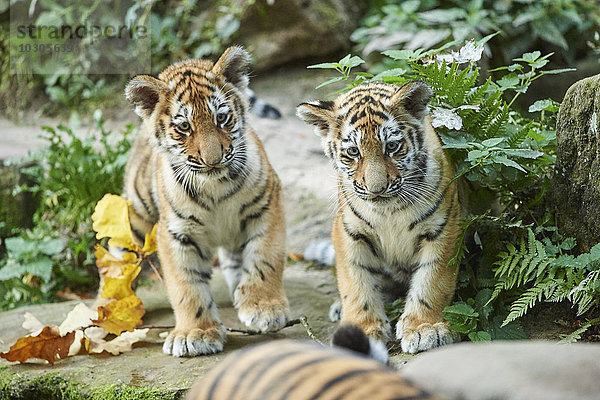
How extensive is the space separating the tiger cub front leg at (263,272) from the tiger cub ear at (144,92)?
88 cm

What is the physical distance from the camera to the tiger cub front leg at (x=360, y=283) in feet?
12.1

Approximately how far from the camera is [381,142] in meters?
3.49

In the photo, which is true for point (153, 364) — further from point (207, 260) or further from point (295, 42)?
point (295, 42)

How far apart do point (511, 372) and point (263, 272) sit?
234 cm

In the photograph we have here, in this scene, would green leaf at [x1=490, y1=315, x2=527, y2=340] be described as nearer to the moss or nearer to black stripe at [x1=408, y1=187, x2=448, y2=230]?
black stripe at [x1=408, y1=187, x2=448, y2=230]

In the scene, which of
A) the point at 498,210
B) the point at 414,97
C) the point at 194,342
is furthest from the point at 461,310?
the point at 194,342

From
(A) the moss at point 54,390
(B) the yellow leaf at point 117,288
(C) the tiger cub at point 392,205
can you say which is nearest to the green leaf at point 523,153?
(C) the tiger cub at point 392,205

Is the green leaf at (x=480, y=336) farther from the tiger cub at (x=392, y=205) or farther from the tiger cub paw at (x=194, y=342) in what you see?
the tiger cub paw at (x=194, y=342)

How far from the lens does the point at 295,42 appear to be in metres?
8.77

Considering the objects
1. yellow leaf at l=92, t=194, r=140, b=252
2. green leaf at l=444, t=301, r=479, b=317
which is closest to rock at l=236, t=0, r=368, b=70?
yellow leaf at l=92, t=194, r=140, b=252

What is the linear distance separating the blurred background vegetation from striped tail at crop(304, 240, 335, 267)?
4.48 ft

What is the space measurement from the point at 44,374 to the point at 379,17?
6260mm

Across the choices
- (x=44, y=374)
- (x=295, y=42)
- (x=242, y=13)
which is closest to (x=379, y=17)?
(x=295, y=42)

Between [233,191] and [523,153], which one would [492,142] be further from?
[233,191]
